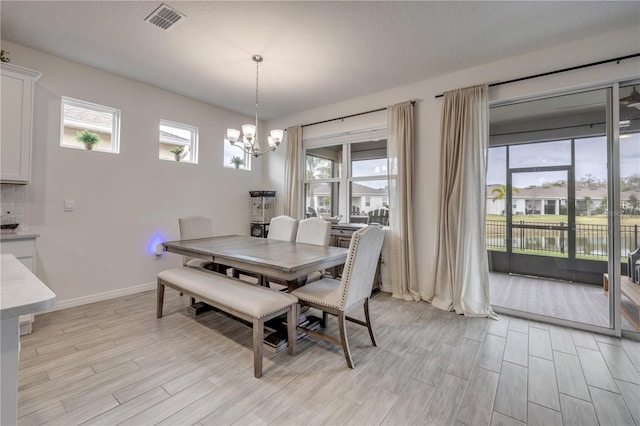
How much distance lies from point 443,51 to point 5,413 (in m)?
3.83

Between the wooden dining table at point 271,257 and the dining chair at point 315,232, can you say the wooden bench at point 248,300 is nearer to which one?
the wooden dining table at point 271,257

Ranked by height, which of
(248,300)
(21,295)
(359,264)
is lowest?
(248,300)

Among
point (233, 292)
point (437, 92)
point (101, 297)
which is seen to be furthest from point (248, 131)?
point (101, 297)

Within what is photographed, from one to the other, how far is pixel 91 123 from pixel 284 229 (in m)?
2.74

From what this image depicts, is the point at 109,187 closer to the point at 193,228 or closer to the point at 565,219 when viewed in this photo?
the point at 193,228

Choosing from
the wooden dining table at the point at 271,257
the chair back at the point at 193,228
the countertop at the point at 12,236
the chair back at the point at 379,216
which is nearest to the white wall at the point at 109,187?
the countertop at the point at 12,236

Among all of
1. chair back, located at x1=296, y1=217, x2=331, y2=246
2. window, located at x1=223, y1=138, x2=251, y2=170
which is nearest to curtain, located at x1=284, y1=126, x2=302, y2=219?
window, located at x1=223, y1=138, x2=251, y2=170

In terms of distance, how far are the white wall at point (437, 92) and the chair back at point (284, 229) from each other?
151 centimetres

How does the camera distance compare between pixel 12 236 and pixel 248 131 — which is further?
pixel 248 131

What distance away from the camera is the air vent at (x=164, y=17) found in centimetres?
231

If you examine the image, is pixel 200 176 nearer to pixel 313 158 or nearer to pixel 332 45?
pixel 313 158

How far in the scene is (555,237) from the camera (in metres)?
3.12

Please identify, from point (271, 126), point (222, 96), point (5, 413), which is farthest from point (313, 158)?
point (5, 413)

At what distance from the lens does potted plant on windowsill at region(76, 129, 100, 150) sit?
3.31m
